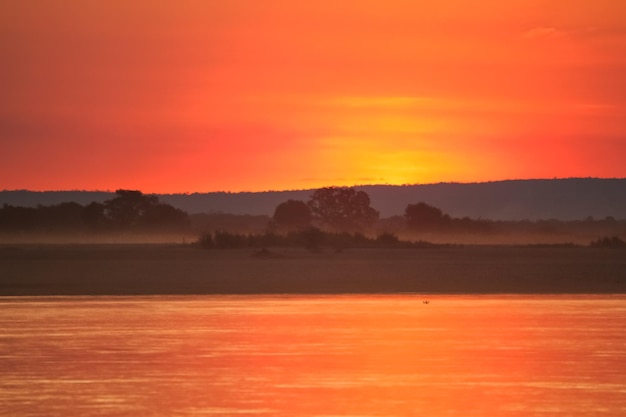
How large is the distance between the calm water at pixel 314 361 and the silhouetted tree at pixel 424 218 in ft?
185

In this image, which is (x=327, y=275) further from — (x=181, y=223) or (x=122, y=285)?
(x=181, y=223)

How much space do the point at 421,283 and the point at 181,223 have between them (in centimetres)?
4807

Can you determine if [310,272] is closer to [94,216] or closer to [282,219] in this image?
[94,216]

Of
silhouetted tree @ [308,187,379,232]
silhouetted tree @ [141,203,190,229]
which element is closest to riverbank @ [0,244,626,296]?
silhouetted tree @ [141,203,190,229]

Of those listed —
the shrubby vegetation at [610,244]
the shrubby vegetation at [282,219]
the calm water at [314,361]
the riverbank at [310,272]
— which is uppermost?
the shrubby vegetation at [282,219]

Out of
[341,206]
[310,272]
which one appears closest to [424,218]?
[341,206]

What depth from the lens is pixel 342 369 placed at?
13516 mm

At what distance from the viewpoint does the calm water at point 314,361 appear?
11.2m

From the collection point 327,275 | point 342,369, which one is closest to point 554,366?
point 342,369

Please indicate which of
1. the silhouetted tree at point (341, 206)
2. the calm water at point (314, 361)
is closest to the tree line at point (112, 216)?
the silhouetted tree at point (341, 206)

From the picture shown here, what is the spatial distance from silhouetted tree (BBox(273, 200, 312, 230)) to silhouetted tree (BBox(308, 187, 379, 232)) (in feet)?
2.74

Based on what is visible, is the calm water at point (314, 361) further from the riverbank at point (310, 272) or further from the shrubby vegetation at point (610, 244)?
the shrubby vegetation at point (610, 244)

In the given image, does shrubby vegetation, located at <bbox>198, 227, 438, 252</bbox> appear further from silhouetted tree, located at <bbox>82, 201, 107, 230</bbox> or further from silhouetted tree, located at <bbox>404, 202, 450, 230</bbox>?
silhouetted tree, located at <bbox>82, 201, 107, 230</bbox>

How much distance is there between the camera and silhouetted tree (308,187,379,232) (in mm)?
83938
